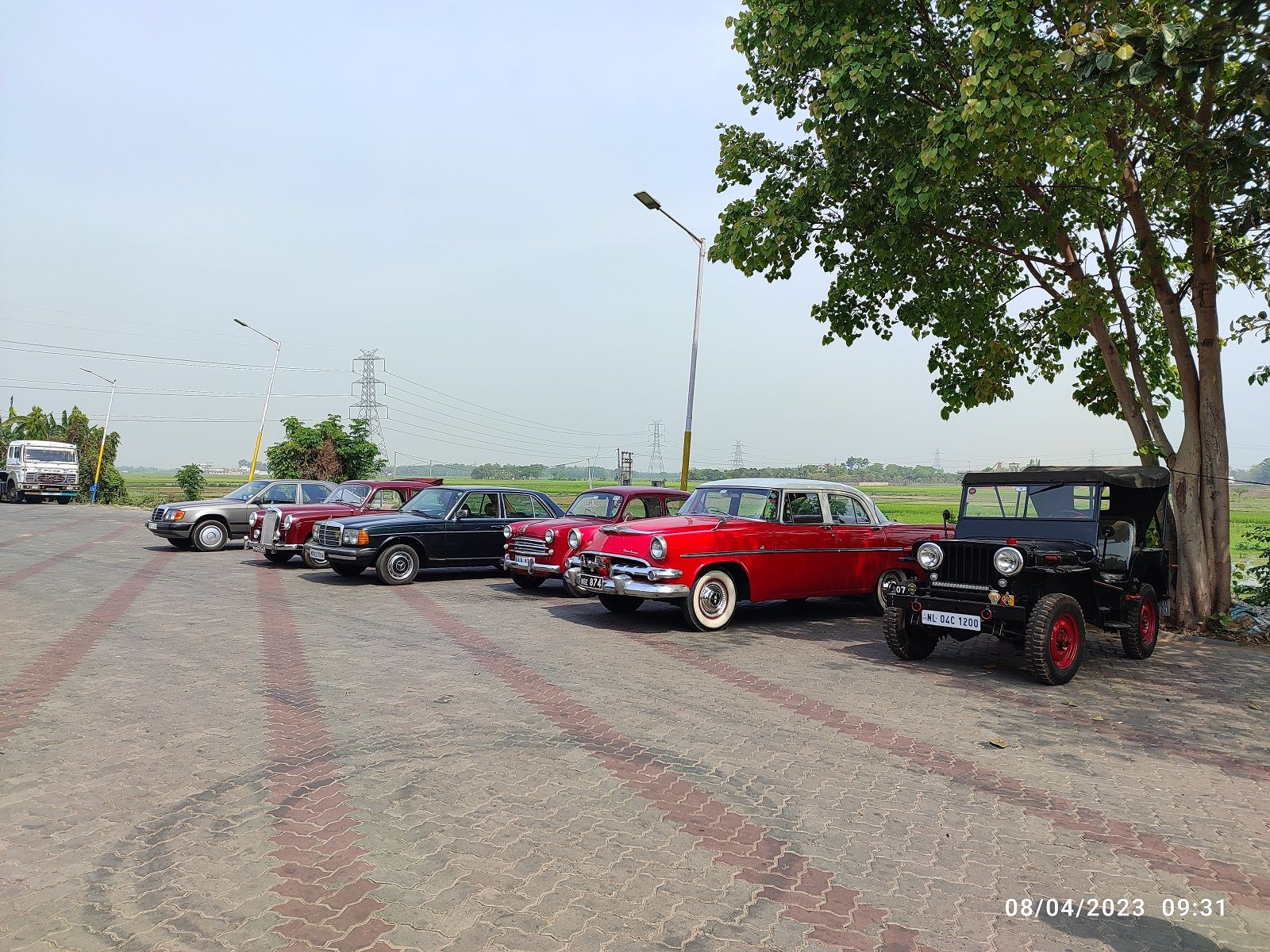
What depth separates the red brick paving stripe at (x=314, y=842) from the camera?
3.43 metres

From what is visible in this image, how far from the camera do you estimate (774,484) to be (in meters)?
11.7

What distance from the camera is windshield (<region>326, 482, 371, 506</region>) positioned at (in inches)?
703

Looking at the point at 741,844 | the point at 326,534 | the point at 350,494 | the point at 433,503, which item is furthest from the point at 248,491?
the point at 741,844

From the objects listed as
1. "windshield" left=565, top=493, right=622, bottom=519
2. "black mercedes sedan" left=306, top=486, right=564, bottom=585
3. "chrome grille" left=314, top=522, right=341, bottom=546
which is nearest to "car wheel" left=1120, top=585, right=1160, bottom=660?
"windshield" left=565, top=493, right=622, bottom=519

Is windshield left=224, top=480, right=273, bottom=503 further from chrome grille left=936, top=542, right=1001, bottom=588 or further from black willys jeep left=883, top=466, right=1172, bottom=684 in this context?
chrome grille left=936, top=542, right=1001, bottom=588

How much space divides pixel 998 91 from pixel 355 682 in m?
8.42

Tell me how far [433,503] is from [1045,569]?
10.5m

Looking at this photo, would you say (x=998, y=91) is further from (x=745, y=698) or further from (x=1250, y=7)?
(x=745, y=698)

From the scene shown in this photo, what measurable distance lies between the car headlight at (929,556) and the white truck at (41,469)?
48.1 m

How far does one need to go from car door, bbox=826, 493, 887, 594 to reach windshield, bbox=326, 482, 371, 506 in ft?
31.7

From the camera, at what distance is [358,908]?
11.8 feet

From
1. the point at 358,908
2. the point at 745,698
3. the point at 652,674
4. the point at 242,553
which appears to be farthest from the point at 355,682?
the point at 242,553

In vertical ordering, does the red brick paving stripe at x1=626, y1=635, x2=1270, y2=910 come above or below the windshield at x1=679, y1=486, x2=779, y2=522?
below

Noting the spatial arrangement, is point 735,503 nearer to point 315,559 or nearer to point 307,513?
point 315,559
